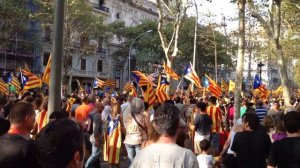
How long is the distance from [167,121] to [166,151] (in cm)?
27

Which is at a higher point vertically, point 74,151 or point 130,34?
point 130,34

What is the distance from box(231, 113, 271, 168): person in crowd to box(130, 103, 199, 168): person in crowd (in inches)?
93.9

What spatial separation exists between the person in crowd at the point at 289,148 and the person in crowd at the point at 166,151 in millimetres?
1740

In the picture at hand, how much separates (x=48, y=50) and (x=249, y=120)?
156ft

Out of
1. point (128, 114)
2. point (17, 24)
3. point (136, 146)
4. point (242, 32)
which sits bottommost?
point (136, 146)

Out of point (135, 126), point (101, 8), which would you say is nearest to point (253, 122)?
point (135, 126)

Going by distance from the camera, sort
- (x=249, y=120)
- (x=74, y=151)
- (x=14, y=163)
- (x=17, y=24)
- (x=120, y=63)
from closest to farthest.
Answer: (x=74, y=151) → (x=14, y=163) → (x=249, y=120) → (x=17, y=24) → (x=120, y=63)

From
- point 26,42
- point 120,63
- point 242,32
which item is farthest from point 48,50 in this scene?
point 242,32

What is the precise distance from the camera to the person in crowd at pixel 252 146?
237 inches

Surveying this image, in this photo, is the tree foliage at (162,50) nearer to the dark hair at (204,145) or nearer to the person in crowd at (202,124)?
the person in crowd at (202,124)

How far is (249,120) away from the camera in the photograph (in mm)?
6129

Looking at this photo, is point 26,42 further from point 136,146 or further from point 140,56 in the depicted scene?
point 136,146

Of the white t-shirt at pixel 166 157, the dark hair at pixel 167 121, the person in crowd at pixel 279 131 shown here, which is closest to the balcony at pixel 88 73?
the person in crowd at pixel 279 131

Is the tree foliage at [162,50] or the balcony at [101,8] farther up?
the balcony at [101,8]
